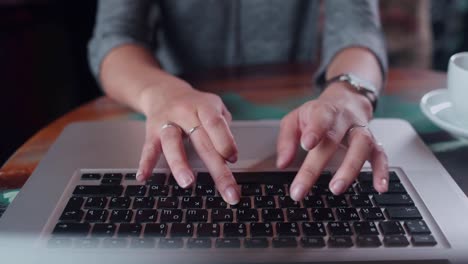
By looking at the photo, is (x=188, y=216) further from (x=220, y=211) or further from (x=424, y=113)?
(x=424, y=113)

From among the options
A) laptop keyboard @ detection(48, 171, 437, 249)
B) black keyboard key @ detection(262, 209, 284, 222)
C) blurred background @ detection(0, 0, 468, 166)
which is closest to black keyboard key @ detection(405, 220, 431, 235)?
laptop keyboard @ detection(48, 171, 437, 249)

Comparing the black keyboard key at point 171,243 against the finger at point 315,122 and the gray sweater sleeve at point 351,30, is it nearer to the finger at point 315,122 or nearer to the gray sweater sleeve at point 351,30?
the finger at point 315,122

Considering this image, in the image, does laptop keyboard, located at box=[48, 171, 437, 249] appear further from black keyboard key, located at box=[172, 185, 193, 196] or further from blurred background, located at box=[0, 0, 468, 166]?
blurred background, located at box=[0, 0, 468, 166]

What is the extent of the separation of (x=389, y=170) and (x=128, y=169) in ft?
0.85

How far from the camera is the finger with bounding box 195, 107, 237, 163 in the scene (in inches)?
20.9

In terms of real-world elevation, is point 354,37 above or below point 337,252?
above

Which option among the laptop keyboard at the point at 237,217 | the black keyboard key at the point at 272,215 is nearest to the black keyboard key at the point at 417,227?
the laptop keyboard at the point at 237,217

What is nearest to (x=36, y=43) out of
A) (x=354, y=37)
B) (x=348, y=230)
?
(x=354, y=37)

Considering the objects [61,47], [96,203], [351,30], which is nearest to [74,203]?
[96,203]

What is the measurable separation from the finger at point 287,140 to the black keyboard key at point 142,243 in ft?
0.53

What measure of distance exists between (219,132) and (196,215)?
0.39ft

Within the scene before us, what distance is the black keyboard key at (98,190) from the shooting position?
49 cm

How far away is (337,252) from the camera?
1.36 feet

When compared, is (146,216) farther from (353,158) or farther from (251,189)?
(353,158)
